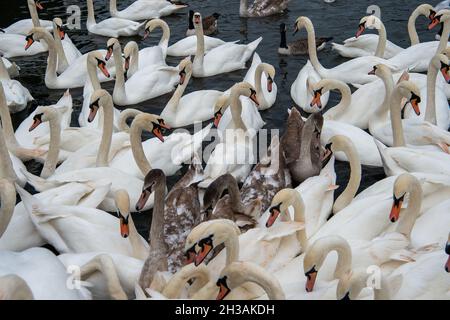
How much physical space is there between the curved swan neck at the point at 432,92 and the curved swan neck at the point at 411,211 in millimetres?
3106

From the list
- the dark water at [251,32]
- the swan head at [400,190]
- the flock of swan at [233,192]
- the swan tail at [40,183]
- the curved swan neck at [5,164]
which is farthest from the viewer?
the dark water at [251,32]

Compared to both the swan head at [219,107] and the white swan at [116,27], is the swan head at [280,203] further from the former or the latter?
the white swan at [116,27]

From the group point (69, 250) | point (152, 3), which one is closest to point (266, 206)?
point (69, 250)

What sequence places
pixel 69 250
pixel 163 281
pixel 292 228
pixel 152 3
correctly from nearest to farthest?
pixel 163 281 < pixel 292 228 < pixel 69 250 < pixel 152 3

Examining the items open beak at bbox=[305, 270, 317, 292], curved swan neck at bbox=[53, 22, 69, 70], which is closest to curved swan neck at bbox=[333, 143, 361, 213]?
open beak at bbox=[305, 270, 317, 292]

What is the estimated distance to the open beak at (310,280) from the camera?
6.81 meters

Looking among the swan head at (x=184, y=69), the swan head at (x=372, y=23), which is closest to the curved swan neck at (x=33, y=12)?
the swan head at (x=184, y=69)

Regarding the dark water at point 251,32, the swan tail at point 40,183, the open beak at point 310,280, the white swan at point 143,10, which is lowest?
the dark water at point 251,32

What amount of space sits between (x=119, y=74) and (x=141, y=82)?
537 millimetres

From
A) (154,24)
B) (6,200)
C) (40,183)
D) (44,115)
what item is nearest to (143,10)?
(154,24)

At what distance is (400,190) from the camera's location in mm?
7508

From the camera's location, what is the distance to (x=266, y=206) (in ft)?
28.7

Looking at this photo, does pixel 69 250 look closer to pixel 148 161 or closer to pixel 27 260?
Answer: pixel 27 260
